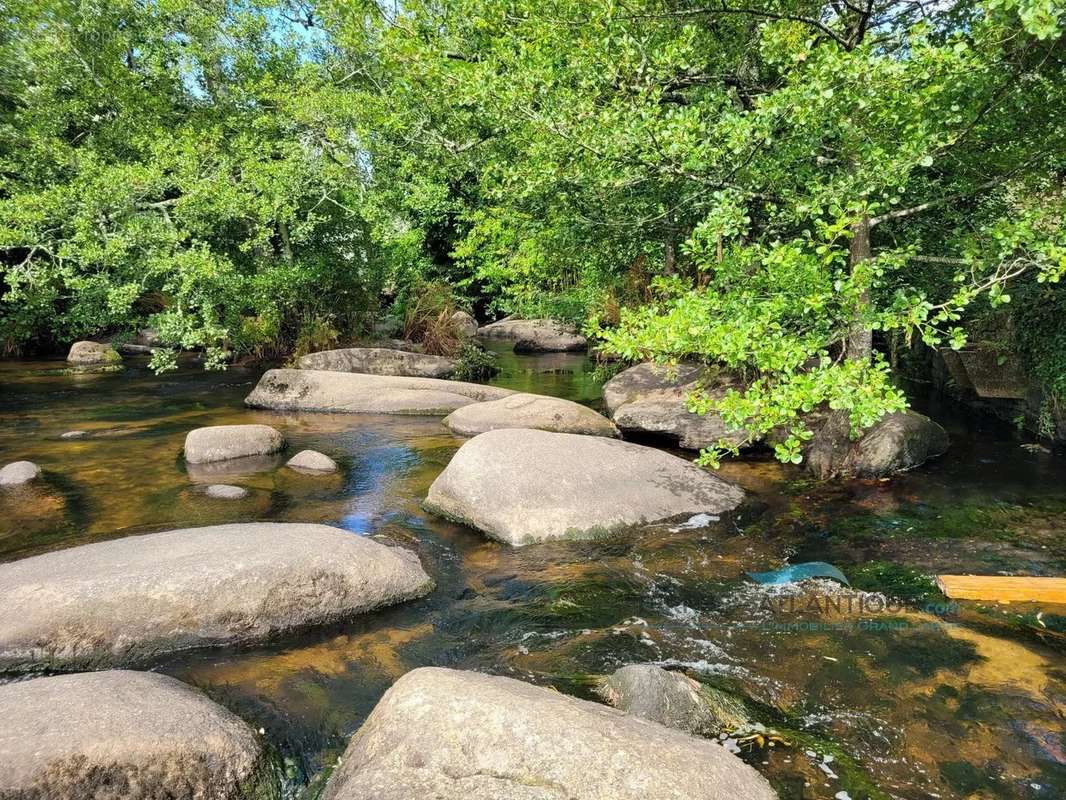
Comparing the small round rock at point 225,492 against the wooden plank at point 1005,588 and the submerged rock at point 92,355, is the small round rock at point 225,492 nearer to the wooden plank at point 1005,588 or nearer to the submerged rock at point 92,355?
the wooden plank at point 1005,588

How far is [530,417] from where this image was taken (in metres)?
10.4

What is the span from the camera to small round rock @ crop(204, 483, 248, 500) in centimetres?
751

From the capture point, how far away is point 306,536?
5172mm

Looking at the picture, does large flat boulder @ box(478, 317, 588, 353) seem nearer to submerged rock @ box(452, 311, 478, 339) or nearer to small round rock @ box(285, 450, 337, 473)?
submerged rock @ box(452, 311, 478, 339)

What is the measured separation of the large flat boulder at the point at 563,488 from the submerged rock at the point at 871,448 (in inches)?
64.9

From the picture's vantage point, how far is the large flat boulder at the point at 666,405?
30.9 ft

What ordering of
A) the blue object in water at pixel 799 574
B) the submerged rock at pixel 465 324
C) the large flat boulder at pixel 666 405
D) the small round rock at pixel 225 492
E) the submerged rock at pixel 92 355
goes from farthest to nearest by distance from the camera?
the submerged rock at pixel 465 324 < the submerged rock at pixel 92 355 < the large flat boulder at pixel 666 405 < the small round rock at pixel 225 492 < the blue object in water at pixel 799 574

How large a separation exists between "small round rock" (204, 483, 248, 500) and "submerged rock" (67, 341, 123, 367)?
13.2 meters

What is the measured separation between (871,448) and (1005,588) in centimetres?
340

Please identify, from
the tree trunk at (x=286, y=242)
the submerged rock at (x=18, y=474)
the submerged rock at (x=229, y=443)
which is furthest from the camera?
the tree trunk at (x=286, y=242)

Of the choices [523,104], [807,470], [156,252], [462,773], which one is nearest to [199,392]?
[156,252]

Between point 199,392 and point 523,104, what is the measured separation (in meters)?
10.3

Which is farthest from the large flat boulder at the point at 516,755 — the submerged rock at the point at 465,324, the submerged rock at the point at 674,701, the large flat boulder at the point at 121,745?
the submerged rock at the point at 465,324

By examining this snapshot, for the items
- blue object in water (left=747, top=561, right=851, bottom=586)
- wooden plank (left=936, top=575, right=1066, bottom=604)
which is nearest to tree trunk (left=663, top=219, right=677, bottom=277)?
blue object in water (left=747, top=561, right=851, bottom=586)
